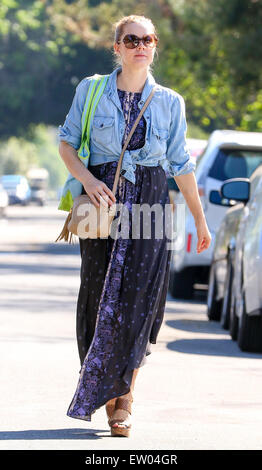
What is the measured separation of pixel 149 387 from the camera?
8.21 metres

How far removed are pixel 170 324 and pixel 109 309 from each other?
6214mm

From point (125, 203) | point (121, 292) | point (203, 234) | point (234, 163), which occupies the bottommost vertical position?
point (121, 292)

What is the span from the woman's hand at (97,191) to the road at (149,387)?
3.50ft

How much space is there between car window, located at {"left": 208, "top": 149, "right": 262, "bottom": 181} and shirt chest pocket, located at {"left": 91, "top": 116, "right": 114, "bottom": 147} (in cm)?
855

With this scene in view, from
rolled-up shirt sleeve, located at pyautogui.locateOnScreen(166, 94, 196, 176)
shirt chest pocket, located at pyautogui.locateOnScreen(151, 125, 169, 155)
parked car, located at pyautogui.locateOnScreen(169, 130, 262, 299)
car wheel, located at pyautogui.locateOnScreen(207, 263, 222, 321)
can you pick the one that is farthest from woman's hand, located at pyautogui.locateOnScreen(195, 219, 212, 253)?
parked car, located at pyautogui.locateOnScreen(169, 130, 262, 299)

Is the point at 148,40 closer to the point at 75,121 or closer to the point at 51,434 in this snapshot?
the point at 75,121

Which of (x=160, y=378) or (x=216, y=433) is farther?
(x=160, y=378)

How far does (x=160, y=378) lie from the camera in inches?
340

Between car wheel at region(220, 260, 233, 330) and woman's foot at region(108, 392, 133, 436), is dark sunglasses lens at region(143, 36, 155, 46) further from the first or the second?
car wheel at region(220, 260, 233, 330)

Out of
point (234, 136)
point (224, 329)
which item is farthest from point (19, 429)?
point (234, 136)

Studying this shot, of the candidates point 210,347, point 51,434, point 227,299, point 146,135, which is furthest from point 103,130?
point 227,299

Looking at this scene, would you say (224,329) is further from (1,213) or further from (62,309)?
(1,213)

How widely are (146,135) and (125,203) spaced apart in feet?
1.09

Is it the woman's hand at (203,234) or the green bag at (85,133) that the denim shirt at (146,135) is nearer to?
the green bag at (85,133)
